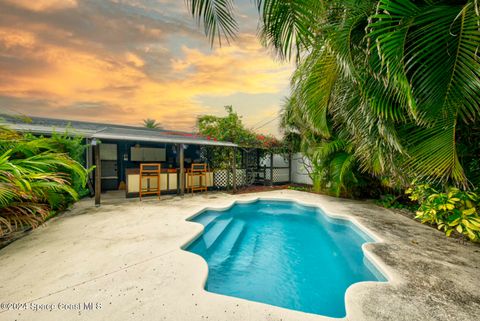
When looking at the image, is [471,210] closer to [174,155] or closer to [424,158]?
[424,158]

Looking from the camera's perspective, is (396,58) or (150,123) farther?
(150,123)

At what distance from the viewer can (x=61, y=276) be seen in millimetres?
2279

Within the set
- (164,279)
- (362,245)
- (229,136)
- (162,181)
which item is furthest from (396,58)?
(229,136)

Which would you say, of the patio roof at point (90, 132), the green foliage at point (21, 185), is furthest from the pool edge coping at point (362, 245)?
the patio roof at point (90, 132)

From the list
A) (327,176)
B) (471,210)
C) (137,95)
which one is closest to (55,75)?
(137,95)

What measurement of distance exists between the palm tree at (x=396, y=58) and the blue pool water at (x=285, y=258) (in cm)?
194

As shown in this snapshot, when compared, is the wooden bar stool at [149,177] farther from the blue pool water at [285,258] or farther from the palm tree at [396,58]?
the palm tree at [396,58]

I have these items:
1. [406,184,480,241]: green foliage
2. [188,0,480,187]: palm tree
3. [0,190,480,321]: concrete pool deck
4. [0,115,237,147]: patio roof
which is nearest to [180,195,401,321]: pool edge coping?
[0,190,480,321]: concrete pool deck

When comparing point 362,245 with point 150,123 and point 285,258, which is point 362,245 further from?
point 150,123

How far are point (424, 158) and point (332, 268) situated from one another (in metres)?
2.28

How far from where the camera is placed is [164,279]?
2240mm

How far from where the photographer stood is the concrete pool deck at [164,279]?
5.77 ft

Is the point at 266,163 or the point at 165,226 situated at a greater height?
the point at 266,163

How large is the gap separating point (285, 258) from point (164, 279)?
240cm
